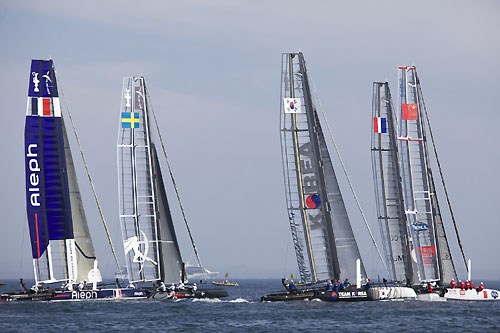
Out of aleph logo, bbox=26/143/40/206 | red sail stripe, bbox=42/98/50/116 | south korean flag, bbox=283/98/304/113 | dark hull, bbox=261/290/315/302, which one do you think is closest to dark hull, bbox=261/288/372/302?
dark hull, bbox=261/290/315/302

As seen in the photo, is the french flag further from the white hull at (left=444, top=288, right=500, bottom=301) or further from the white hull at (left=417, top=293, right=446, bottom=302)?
the white hull at (left=444, top=288, right=500, bottom=301)

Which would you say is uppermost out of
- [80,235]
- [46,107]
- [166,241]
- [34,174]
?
[46,107]

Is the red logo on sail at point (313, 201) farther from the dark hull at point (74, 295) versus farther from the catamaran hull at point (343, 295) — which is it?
the dark hull at point (74, 295)

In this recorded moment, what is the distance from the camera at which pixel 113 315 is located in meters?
41.0

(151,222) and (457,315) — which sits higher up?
(151,222)

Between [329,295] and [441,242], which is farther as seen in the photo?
[441,242]

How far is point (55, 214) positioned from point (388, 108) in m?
21.7

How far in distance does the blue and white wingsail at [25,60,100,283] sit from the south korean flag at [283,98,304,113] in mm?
13848

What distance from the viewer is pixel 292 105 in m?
45.9

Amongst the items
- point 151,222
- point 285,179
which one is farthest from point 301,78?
point 151,222

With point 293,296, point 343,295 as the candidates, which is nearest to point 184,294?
point 293,296

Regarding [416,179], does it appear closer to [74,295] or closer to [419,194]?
[419,194]

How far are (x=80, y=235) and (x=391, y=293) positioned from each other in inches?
753

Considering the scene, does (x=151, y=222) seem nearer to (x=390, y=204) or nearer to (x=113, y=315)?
(x=113, y=315)
